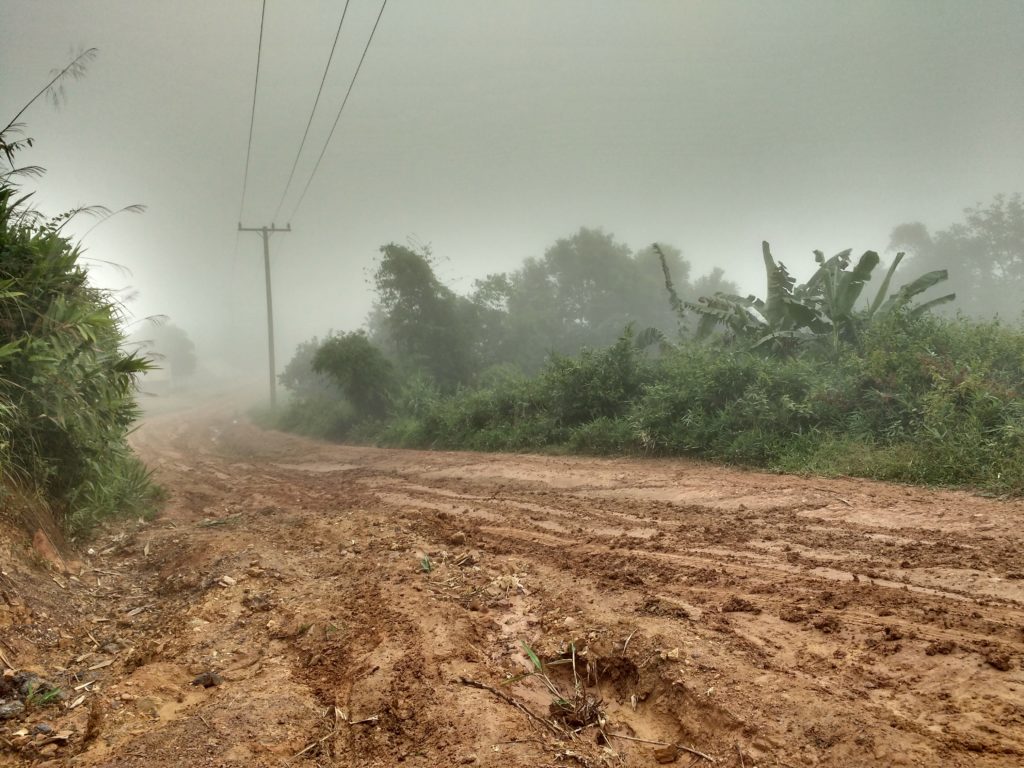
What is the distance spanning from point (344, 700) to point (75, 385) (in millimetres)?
4534

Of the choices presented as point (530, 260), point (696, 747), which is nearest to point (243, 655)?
point (696, 747)

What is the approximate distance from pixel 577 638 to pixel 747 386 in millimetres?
7264

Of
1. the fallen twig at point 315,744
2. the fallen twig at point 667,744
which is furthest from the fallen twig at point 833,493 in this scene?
the fallen twig at point 315,744

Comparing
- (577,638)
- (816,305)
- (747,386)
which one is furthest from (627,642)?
(816,305)

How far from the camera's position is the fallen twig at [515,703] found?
273cm

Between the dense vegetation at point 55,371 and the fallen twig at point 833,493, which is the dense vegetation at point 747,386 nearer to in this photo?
the fallen twig at point 833,493

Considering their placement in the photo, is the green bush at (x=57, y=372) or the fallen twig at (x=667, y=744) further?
the green bush at (x=57, y=372)

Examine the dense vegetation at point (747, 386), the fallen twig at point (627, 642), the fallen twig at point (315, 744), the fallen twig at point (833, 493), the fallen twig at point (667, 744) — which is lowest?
the fallen twig at point (315, 744)

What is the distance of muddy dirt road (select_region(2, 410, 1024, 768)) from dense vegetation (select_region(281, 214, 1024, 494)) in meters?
1.70

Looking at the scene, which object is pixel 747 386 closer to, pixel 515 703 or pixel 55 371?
pixel 515 703

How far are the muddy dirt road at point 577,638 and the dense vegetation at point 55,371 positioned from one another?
31.9 inches

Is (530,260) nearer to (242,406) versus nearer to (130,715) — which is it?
(242,406)

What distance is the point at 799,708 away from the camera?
2.52 m

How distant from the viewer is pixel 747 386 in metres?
9.69
